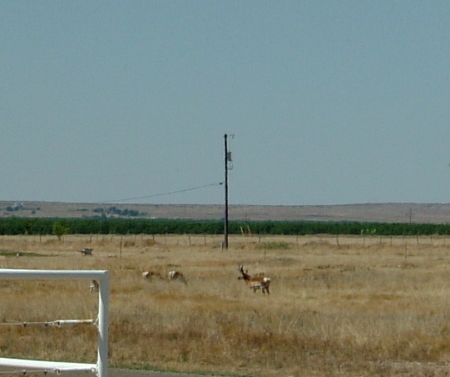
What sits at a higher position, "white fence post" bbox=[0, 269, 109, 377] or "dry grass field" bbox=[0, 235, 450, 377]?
"white fence post" bbox=[0, 269, 109, 377]

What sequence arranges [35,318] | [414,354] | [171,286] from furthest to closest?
[171,286]
[35,318]
[414,354]

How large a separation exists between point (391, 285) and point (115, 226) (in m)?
106

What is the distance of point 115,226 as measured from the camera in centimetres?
13762

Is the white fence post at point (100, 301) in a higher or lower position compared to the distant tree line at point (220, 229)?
higher

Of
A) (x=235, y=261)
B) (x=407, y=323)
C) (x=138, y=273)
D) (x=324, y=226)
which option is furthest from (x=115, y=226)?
(x=407, y=323)

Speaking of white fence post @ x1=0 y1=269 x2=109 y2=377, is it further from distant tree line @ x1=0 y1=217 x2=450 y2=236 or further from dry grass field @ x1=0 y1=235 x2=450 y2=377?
distant tree line @ x1=0 y1=217 x2=450 y2=236

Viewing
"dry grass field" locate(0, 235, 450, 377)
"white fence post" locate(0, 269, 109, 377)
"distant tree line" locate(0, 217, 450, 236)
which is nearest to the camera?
"white fence post" locate(0, 269, 109, 377)

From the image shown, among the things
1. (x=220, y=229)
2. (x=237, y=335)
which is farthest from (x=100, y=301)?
(x=220, y=229)

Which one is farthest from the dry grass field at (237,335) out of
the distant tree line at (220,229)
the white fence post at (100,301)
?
the distant tree line at (220,229)

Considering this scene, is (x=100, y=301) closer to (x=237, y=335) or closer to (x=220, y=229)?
(x=237, y=335)

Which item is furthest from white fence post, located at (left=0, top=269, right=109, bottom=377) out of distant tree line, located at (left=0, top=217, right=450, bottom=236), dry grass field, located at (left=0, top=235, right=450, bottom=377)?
distant tree line, located at (left=0, top=217, right=450, bottom=236)

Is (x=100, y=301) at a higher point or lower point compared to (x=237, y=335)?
higher

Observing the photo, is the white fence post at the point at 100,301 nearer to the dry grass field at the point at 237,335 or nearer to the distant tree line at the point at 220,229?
the dry grass field at the point at 237,335

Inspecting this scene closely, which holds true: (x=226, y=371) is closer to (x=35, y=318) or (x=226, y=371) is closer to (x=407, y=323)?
(x=35, y=318)
